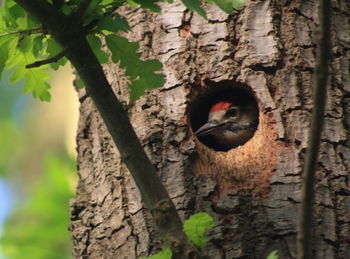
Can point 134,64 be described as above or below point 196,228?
above

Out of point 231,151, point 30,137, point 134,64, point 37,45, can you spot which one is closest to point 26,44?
point 37,45

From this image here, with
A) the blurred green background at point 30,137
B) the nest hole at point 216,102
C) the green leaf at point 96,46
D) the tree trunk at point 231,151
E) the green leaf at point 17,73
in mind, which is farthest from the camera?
the blurred green background at point 30,137

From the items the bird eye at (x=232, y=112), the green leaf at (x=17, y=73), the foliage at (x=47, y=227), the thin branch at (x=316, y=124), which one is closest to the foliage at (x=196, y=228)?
the thin branch at (x=316, y=124)

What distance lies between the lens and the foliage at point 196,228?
2.96 meters

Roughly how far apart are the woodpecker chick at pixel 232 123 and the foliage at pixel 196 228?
3267 millimetres

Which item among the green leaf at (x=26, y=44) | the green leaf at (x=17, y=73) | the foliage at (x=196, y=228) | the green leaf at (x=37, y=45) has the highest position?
the green leaf at (x=17, y=73)

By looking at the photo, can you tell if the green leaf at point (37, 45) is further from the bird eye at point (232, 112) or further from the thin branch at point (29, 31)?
the bird eye at point (232, 112)

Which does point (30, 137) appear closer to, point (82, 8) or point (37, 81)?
point (37, 81)

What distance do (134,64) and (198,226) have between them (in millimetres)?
938

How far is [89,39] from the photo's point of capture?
11.0ft

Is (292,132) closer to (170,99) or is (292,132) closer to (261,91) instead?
(261,91)

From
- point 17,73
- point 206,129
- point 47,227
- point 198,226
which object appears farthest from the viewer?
point 206,129

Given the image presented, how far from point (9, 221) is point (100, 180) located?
3.09 meters

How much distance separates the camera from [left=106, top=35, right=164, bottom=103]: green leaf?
337 cm
